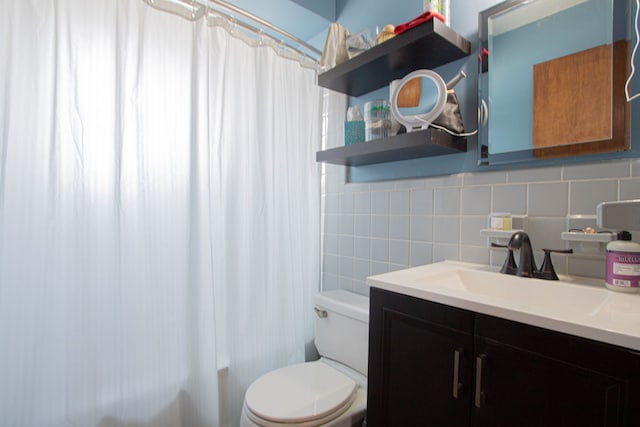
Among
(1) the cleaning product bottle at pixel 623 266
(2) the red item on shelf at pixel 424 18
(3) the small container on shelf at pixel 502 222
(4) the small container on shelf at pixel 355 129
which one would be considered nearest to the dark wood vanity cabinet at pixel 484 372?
(1) the cleaning product bottle at pixel 623 266

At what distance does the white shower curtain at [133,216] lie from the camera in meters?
0.90

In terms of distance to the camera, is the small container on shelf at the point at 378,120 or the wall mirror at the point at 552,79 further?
the small container on shelf at the point at 378,120

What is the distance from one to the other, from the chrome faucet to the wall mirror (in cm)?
29

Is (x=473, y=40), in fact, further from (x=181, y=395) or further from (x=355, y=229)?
(x=181, y=395)

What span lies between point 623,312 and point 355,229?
1.06 metres

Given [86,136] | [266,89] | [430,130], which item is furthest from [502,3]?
[86,136]

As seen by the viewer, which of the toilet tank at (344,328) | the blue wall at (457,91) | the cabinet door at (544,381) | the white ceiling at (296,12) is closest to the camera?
the cabinet door at (544,381)

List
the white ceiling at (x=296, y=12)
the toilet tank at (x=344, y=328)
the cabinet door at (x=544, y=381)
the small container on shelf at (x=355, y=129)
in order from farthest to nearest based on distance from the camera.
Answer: the white ceiling at (x=296, y=12) < the small container on shelf at (x=355, y=129) < the toilet tank at (x=344, y=328) < the cabinet door at (x=544, y=381)

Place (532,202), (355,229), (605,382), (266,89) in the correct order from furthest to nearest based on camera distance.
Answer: (355,229), (266,89), (532,202), (605,382)

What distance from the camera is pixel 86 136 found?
3.23ft

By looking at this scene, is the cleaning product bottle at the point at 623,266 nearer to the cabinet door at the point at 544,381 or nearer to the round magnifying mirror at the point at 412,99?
the cabinet door at the point at 544,381

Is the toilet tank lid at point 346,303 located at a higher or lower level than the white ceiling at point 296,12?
lower

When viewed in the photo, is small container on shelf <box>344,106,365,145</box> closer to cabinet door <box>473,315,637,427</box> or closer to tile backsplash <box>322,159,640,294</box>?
tile backsplash <box>322,159,640,294</box>

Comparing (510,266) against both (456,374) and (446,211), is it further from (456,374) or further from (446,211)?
(456,374)
